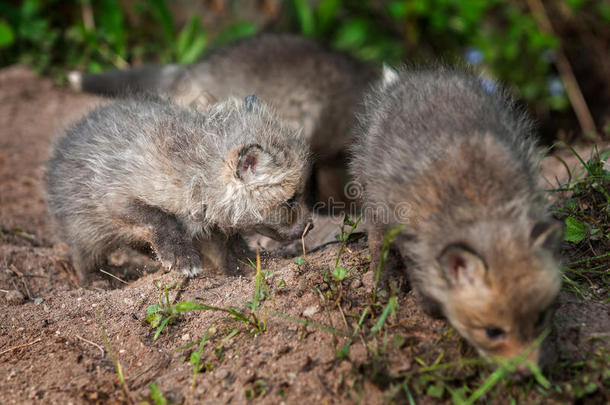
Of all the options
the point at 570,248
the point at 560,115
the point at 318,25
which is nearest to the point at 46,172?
the point at 570,248

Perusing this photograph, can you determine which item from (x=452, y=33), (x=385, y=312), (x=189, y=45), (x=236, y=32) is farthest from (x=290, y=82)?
(x=385, y=312)

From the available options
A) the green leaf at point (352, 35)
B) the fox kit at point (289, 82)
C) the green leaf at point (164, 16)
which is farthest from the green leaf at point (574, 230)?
the green leaf at point (164, 16)

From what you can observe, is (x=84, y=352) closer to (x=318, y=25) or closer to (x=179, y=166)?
(x=179, y=166)

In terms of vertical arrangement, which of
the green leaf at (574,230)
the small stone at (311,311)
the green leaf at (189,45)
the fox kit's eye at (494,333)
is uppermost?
the green leaf at (189,45)

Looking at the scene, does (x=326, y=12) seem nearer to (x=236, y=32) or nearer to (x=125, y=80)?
(x=236, y=32)

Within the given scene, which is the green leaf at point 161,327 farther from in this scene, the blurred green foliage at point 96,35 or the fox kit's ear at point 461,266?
the blurred green foliage at point 96,35
